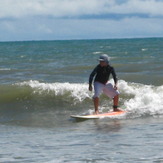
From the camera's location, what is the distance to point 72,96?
1518cm

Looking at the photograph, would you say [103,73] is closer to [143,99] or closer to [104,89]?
[104,89]

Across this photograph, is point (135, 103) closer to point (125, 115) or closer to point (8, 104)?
point (125, 115)

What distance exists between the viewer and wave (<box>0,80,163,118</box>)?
14.0 meters

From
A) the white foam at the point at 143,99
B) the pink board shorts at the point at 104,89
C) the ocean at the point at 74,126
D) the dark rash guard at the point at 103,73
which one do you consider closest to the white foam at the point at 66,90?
the ocean at the point at 74,126

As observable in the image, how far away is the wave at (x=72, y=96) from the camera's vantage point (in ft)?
46.0

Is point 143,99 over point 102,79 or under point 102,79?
under

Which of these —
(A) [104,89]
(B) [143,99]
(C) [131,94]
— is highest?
(A) [104,89]

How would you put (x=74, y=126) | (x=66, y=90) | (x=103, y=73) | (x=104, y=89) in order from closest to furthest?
(x=74, y=126), (x=103, y=73), (x=104, y=89), (x=66, y=90)

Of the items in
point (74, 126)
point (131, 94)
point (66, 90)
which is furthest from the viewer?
point (66, 90)

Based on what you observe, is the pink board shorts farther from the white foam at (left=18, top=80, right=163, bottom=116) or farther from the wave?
the wave

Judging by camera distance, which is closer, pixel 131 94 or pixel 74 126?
pixel 74 126

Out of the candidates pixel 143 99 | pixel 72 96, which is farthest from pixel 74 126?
pixel 72 96

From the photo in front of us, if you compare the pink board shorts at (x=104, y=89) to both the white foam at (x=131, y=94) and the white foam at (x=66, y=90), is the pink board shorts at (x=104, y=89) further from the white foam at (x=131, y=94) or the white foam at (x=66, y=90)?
the white foam at (x=66, y=90)

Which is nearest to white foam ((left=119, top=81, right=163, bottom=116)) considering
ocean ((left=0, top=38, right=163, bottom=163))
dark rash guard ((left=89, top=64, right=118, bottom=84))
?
ocean ((left=0, top=38, right=163, bottom=163))
